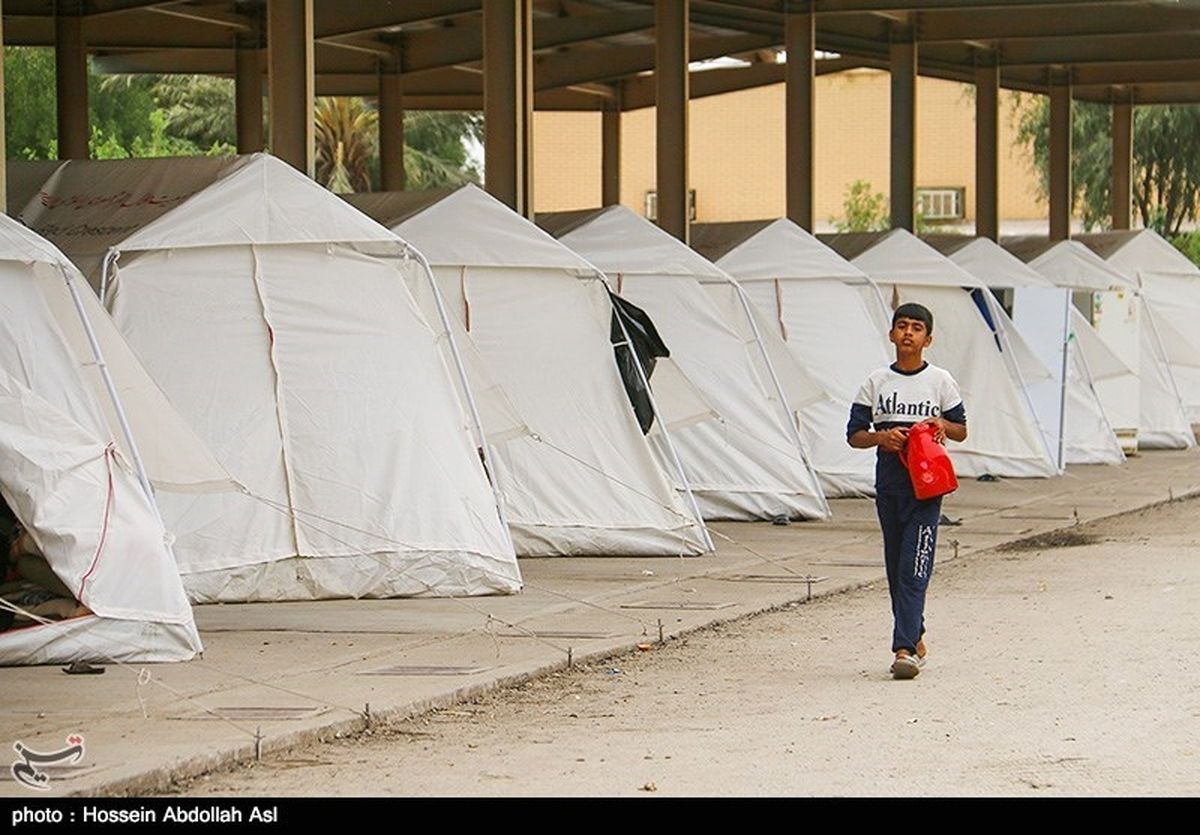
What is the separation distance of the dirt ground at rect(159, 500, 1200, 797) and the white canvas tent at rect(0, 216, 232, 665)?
176 centimetres

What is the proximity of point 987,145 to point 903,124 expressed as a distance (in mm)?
3723

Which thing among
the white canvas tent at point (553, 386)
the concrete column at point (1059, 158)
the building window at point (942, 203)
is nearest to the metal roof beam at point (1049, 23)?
the concrete column at point (1059, 158)

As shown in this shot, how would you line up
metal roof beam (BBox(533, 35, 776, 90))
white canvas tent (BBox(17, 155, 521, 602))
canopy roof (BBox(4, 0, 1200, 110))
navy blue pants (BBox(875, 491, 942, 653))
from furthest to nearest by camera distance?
metal roof beam (BBox(533, 35, 776, 90))
canopy roof (BBox(4, 0, 1200, 110))
white canvas tent (BBox(17, 155, 521, 602))
navy blue pants (BBox(875, 491, 942, 653))

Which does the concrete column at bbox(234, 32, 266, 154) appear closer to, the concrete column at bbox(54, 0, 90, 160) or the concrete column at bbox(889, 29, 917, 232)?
the concrete column at bbox(54, 0, 90, 160)

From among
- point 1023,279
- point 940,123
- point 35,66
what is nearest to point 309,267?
point 1023,279

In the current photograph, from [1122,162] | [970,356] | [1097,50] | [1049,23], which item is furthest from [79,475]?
[1122,162]

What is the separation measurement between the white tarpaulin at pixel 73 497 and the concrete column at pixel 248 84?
1755cm

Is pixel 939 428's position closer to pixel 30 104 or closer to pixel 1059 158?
pixel 1059 158

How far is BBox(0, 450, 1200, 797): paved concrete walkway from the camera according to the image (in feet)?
27.7

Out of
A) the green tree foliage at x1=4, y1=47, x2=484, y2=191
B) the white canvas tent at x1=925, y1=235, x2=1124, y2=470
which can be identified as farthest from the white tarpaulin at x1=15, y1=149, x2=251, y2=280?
the green tree foliage at x1=4, y1=47, x2=484, y2=191

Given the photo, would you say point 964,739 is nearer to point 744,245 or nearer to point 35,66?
point 744,245

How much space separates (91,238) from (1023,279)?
13268mm

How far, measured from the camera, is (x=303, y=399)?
1339 cm

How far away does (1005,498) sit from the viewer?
21.3m
